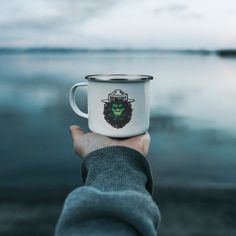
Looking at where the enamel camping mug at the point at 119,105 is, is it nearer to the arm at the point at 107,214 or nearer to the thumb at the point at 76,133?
the thumb at the point at 76,133

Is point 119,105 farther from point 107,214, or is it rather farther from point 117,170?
point 107,214

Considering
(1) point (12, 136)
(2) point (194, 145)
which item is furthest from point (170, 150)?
(1) point (12, 136)

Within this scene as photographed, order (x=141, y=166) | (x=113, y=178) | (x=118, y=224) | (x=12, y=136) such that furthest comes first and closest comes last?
(x=12, y=136) → (x=141, y=166) → (x=113, y=178) → (x=118, y=224)

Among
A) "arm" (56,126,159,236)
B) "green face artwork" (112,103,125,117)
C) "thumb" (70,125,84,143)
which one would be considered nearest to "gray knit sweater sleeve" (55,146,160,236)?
"arm" (56,126,159,236)

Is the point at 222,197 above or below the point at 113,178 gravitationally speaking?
below

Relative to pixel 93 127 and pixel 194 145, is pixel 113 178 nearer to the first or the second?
pixel 93 127

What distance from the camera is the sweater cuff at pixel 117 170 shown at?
91 centimetres

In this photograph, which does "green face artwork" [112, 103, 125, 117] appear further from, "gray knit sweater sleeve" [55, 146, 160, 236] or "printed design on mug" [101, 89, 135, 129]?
"gray knit sweater sleeve" [55, 146, 160, 236]

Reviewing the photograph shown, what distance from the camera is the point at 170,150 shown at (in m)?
8.26

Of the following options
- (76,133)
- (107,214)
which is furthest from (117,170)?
(76,133)

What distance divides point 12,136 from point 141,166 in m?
9.09

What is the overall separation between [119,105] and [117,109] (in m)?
0.02

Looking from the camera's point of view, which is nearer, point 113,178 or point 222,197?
point 113,178

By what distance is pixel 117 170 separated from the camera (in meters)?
0.99
